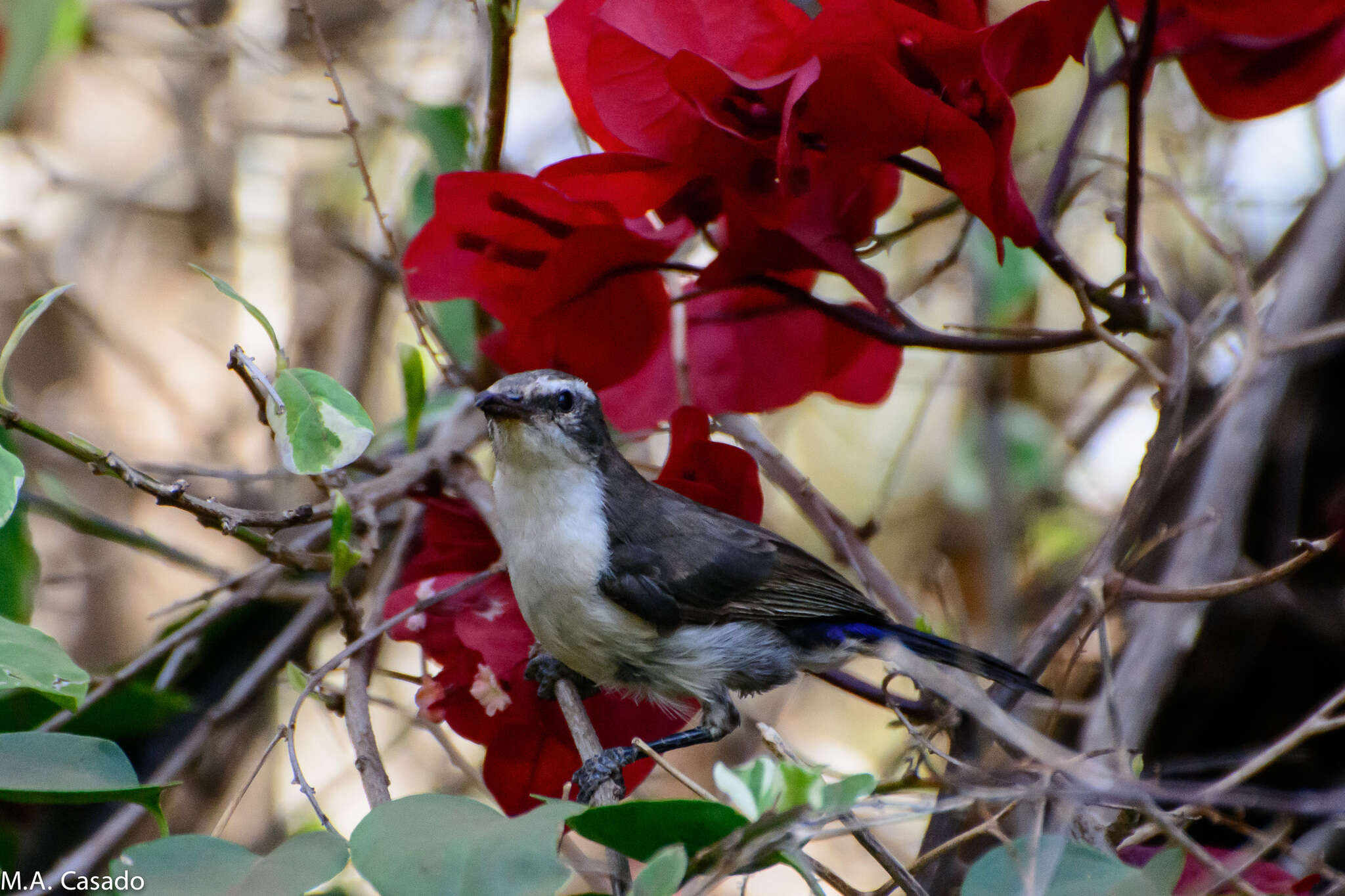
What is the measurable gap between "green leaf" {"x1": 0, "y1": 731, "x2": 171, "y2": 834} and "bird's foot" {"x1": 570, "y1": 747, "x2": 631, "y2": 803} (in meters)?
0.51

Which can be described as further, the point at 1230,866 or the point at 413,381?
the point at 413,381

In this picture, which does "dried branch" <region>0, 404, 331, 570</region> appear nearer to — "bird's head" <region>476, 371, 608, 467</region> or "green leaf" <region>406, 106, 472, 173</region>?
"bird's head" <region>476, 371, 608, 467</region>

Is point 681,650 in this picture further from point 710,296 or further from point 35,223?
point 35,223

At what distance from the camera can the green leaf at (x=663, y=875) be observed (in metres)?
0.90

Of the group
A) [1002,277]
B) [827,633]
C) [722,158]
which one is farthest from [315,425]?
[1002,277]

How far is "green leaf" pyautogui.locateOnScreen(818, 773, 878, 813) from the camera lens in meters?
0.98

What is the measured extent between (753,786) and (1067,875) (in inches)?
13.0

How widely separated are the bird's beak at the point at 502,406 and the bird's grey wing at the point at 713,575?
0.96 ft

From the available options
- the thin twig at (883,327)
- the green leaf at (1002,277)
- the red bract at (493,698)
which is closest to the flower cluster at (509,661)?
the red bract at (493,698)

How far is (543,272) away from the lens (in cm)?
140

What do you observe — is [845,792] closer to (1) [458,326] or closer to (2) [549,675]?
(2) [549,675]

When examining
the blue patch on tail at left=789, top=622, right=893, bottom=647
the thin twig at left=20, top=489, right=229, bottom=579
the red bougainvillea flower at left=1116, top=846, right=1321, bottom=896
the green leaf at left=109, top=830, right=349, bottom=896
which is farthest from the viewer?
the blue patch on tail at left=789, top=622, right=893, bottom=647

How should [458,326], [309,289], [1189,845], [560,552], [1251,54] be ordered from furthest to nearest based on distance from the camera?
1. [309,289]
2. [458,326]
3. [560,552]
4. [1251,54]
5. [1189,845]

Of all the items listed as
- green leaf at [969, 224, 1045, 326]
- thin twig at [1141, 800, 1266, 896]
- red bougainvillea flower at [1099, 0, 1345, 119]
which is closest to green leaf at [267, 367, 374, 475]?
thin twig at [1141, 800, 1266, 896]
